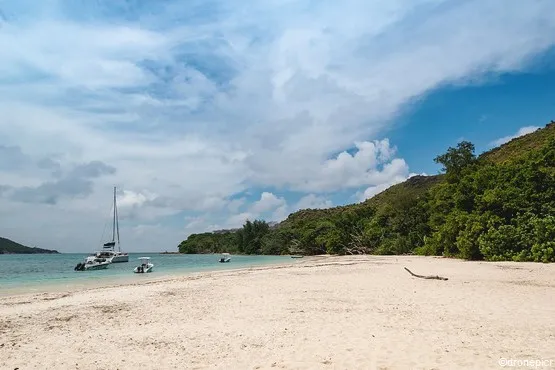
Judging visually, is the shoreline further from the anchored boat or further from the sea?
the anchored boat

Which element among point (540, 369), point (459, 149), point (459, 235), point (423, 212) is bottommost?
point (540, 369)

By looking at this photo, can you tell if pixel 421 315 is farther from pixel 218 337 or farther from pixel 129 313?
pixel 129 313

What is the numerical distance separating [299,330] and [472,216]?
30077mm

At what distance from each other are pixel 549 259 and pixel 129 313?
2773cm

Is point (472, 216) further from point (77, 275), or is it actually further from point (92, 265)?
point (92, 265)

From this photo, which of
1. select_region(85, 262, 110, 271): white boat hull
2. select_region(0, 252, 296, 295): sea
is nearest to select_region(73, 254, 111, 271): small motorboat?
select_region(85, 262, 110, 271): white boat hull

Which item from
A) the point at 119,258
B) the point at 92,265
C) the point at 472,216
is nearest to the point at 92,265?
the point at 92,265

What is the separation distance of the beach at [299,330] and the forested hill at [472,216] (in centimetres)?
1590

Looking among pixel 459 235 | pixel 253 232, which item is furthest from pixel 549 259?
pixel 253 232

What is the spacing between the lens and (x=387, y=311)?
1158 centimetres

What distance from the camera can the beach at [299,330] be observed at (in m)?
7.39

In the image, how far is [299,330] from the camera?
9711mm

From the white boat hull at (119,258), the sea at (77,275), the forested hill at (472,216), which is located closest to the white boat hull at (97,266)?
the sea at (77,275)

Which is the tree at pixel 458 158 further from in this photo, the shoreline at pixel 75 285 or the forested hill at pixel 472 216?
the shoreline at pixel 75 285
